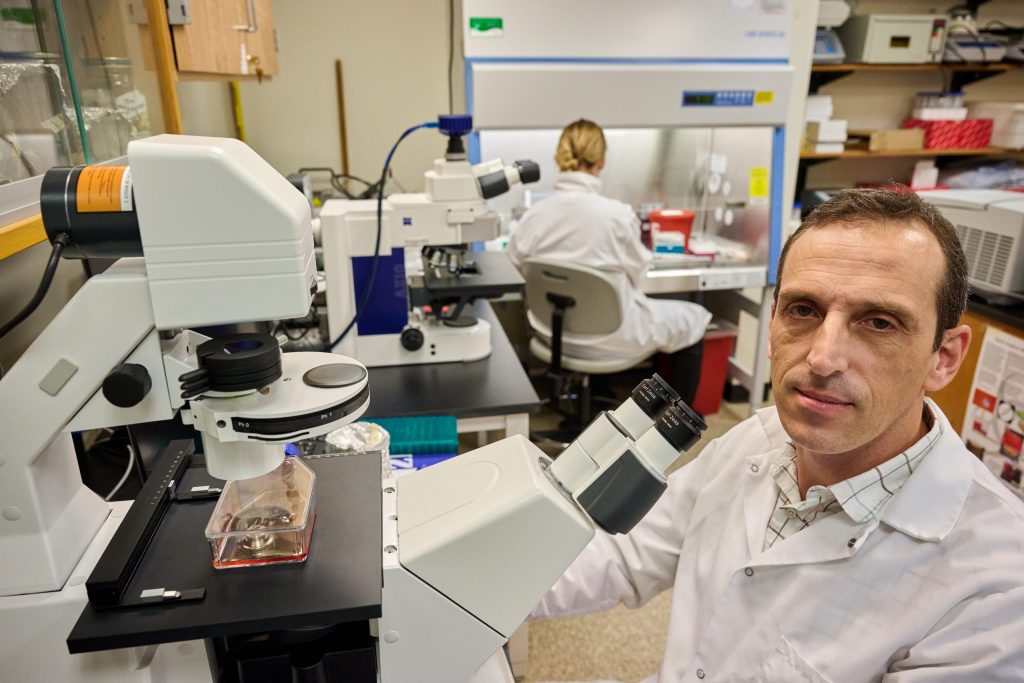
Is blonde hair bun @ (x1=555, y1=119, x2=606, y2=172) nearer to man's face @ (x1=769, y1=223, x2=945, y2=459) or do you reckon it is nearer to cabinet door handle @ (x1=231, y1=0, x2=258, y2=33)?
cabinet door handle @ (x1=231, y1=0, x2=258, y2=33)

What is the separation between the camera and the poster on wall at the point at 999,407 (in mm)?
1993

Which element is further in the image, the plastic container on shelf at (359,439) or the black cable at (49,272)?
the plastic container on shelf at (359,439)

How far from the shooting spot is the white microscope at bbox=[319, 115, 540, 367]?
5.37ft

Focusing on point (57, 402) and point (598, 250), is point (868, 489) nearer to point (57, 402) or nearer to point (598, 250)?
point (57, 402)

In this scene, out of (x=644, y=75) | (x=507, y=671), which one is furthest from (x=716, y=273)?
(x=507, y=671)

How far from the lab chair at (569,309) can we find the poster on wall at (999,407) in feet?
3.79

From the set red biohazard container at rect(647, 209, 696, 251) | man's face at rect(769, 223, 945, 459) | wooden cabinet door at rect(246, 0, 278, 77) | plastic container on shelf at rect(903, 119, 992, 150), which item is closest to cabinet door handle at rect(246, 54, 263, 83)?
wooden cabinet door at rect(246, 0, 278, 77)

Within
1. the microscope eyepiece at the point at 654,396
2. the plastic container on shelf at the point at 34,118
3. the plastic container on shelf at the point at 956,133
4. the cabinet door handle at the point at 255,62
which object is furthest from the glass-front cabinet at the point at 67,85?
the plastic container on shelf at the point at 956,133

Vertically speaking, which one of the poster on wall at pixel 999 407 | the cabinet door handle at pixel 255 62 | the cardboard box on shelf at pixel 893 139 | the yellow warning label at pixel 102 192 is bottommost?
the poster on wall at pixel 999 407

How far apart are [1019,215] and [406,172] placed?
2.70 metres

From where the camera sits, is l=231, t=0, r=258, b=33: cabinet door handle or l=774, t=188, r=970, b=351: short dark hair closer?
l=774, t=188, r=970, b=351: short dark hair

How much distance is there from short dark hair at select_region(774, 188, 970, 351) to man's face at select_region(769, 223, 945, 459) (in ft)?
0.04

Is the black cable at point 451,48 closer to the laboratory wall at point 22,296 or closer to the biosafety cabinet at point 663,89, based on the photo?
the biosafety cabinet at point 663,89

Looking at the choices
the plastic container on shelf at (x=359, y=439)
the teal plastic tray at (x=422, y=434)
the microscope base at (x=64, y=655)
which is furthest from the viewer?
the teal plastic tray at (x=422, y=434)
